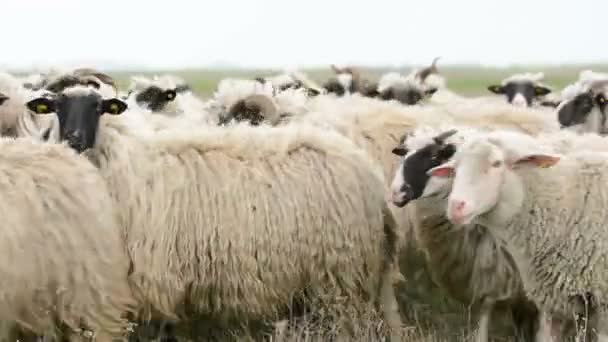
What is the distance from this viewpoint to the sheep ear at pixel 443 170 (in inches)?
209

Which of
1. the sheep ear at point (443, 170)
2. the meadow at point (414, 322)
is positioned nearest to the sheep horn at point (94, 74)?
the meadow at point (414, 322)

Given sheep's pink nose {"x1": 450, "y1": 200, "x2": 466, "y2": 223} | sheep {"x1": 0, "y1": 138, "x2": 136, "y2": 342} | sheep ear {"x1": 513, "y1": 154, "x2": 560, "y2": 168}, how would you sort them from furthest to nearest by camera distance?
1. sheep ear {"x1": 513, "y1": 154, "x2": 560, "y2": 168}
2. sheep's pink nose {"x1": 450, "y1": 200, "x2": 466, "y2": 223}
3. sheep {"x1": 0, "y1": 138, "x2": 136, "y2": 342}

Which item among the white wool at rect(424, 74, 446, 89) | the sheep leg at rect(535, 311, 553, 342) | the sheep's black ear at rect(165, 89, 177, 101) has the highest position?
the sheep's black ear at rect(165, 89, 177, 101)

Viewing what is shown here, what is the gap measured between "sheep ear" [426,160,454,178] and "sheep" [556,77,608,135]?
Result: 296 cm

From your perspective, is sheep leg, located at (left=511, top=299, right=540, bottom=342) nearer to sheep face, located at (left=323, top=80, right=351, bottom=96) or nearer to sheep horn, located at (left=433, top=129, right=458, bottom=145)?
sheep horn, located at (left=433, top=129, right=458, bottom=145)

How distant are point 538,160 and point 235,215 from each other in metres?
1.62

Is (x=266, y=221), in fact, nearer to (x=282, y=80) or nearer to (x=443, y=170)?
(x=443, y=170)

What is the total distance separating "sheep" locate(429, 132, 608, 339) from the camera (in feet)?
16.6

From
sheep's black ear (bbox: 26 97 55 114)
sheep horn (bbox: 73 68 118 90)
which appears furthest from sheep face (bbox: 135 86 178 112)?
sheep's black ear (bbox: 26 97 55 114)

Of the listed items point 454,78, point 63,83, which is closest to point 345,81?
point 63,83

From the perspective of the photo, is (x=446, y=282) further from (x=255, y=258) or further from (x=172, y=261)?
(x=172, y=261)

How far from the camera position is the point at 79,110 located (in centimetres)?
570

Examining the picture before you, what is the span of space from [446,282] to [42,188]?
2437mm

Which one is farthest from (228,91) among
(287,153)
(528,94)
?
(528,94)
